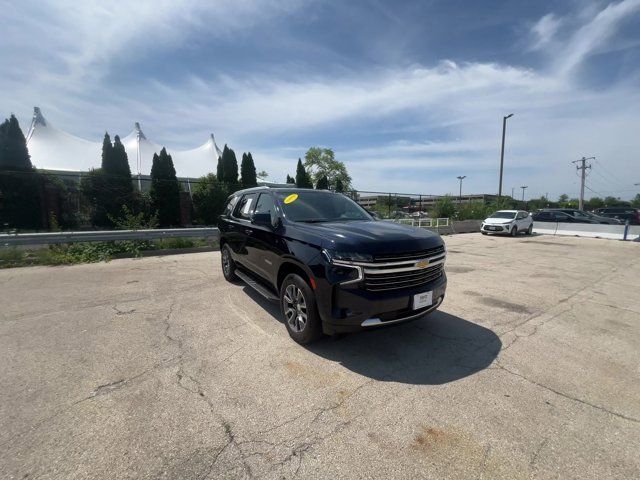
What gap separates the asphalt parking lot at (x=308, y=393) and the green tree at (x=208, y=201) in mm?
15475

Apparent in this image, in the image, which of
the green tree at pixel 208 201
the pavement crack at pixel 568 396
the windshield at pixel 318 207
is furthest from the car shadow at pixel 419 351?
the green tree at pixel 208 201

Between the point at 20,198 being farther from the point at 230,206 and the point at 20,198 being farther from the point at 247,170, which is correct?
the point at 230,206

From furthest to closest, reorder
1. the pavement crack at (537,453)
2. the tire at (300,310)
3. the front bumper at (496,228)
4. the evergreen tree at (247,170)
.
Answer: the evergreen tree at (247,170) < the front bumper at (496,228) < the tire at (300,310) < the pavement crack at (537,453)

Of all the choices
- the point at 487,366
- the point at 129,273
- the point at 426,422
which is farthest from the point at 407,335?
the point at 129,273

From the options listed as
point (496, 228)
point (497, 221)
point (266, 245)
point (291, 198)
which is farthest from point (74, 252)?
point (497, 221)

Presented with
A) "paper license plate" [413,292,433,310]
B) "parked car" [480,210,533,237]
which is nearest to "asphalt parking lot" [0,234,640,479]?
"paper license plate" [413,292,433,310]

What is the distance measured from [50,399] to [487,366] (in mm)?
4112

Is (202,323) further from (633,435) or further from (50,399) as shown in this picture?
(633,435)

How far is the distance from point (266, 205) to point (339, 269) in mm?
2061

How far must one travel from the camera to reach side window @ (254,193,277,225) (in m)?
4.32

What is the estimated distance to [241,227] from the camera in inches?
203

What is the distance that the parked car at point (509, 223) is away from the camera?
17.1 meters

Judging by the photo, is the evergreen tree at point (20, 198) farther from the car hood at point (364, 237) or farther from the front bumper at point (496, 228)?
the front bumper at point (496, 228)

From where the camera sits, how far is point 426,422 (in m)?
2.39
